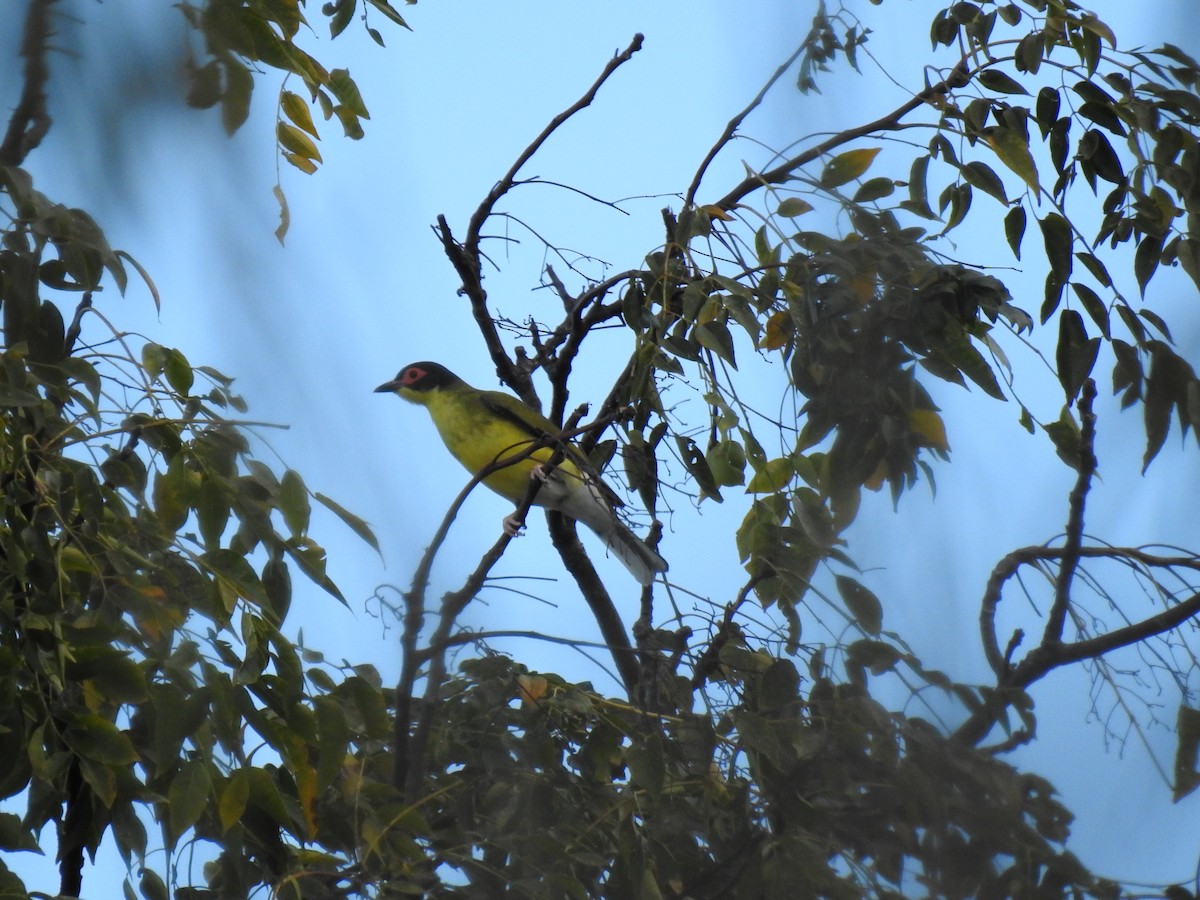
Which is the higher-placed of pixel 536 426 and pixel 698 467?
pixel 536 426

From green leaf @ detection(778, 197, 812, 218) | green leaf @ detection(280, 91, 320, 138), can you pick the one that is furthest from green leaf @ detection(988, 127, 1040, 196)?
green leaf @ detection(280, 91, 320, 138)

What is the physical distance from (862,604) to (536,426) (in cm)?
241

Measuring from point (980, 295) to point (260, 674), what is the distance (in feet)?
2.33

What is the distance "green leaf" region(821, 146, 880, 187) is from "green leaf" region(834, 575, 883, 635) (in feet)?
0.56

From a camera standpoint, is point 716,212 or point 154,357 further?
point 154,357

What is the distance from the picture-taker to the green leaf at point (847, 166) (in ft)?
1.67

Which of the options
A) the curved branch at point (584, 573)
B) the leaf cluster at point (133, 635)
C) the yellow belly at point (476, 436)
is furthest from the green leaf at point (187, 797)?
the yellow belly at point (476, 436)

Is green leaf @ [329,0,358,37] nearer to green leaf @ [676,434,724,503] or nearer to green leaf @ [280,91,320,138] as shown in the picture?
green leaf @ [280,91,320,138]

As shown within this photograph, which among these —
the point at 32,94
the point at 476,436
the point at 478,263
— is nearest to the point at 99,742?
the point at 32,94

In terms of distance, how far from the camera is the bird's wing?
1.15 m

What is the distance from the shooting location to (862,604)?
1.38 ft

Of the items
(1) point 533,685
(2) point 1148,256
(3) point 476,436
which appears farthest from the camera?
(3) point 476,436

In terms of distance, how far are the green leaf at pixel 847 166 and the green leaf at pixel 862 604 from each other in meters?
0.17

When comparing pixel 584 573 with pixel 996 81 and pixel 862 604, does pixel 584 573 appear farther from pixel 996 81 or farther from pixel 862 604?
pixel 862 604
